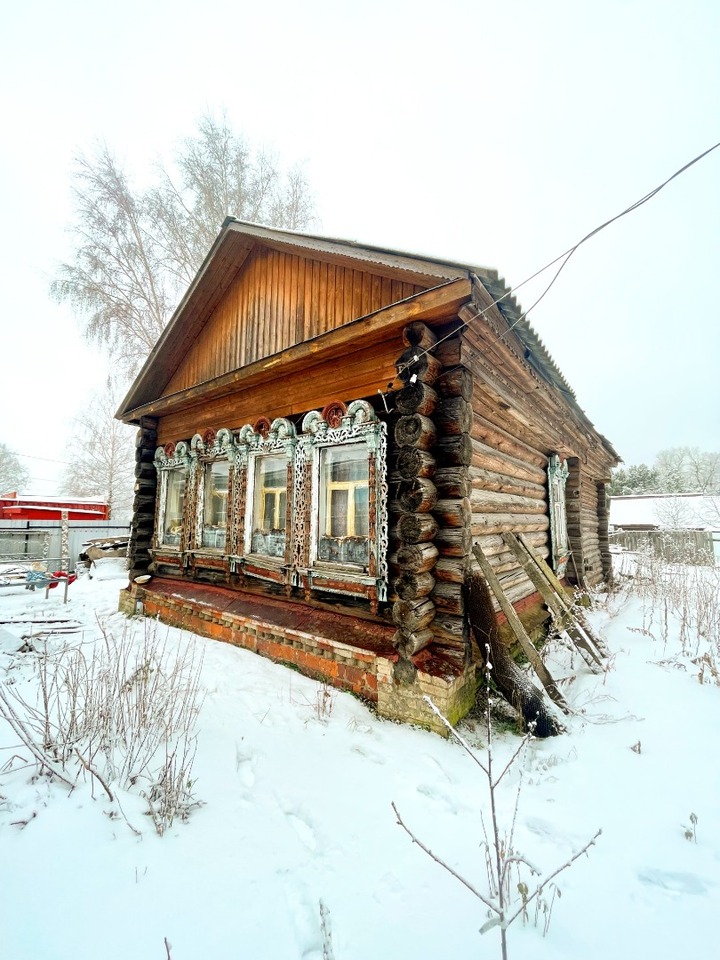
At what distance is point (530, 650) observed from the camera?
3748 millimetres

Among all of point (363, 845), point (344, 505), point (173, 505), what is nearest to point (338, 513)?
point (344, 505)

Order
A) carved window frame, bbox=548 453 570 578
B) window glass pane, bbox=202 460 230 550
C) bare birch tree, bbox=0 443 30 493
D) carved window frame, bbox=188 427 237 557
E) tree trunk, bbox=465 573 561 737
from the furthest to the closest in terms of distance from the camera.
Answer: bare birch tree, bbox=0 443 30 493, carved window frame, bbox=548 453 570 578, window glass pane, bbox=202 460 230 550, carved window frame, bbox=188 427 237 557, tree trunk, bbox=465 573 561 737

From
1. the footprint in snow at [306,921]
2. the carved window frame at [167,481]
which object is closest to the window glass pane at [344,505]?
the footprint in snow at [306,921]

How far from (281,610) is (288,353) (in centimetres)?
341

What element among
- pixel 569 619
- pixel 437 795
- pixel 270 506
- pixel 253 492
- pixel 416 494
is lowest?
pixel 437 795

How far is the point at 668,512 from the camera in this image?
89.2ft

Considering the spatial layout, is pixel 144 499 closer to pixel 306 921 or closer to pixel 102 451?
pixel 306 921

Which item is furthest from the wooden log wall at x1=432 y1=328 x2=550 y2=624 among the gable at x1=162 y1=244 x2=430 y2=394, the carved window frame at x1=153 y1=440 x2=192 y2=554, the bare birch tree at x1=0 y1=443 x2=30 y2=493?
the bare birch tree at x1=0 y1=443 x2=30 y2=493

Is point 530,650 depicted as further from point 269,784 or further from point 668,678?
point 269,784

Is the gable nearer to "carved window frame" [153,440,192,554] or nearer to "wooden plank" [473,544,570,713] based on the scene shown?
"carved window frame" [153,440,192,554]

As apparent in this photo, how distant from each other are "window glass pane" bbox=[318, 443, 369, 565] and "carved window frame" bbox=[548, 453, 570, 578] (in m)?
4.68

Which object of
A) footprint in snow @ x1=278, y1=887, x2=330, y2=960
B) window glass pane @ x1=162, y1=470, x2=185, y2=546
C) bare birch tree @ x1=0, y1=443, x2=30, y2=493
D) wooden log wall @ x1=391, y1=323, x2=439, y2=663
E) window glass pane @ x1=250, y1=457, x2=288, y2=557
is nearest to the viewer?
footprint in snow @ x1=278, y1=887, x2=330, y2=960

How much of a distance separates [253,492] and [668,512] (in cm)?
3114

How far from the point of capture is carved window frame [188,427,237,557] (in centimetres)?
645
